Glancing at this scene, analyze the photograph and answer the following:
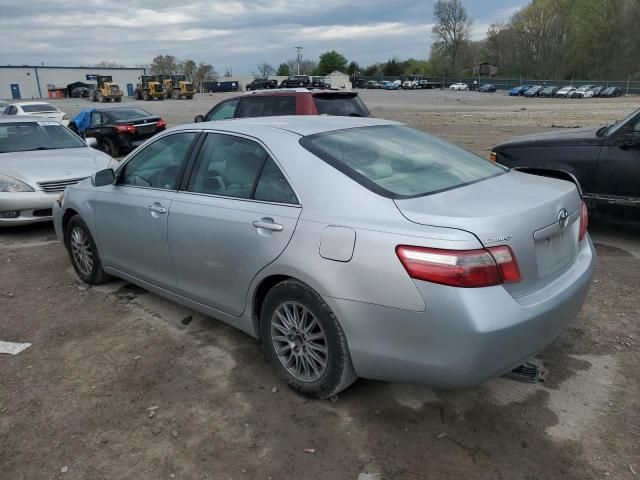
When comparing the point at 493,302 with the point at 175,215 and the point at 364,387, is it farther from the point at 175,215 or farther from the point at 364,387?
the point at 175,215

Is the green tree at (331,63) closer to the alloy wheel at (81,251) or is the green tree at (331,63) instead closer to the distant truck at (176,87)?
the distant truck at (176,87)

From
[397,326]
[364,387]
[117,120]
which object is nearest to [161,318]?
[364,387]

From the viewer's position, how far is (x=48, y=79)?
9088cm

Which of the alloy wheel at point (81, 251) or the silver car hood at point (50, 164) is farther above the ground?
the silver car hood at point (50, 164)

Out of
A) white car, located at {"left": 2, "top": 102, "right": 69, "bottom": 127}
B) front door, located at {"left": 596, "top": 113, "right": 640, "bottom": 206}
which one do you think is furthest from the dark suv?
white car, located at {"left": 2, "top": 102, "right": 69, "bottom": 127}

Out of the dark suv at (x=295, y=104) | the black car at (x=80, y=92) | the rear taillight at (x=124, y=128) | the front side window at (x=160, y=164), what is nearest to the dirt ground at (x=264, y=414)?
the front side window at (x=160, y=164)

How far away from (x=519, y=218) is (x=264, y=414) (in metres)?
1.74

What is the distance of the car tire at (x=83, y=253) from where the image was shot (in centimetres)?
484

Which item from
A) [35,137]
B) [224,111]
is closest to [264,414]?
[35,137]

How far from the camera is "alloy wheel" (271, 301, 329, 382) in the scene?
2.96m

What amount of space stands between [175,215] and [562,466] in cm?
274

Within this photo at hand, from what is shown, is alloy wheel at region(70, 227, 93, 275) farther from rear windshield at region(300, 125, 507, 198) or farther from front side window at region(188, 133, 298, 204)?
rear windshield at region(300, 125, 507, 198)

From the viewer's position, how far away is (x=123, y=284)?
5.13m

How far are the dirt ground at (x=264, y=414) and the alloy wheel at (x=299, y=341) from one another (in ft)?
0.66
